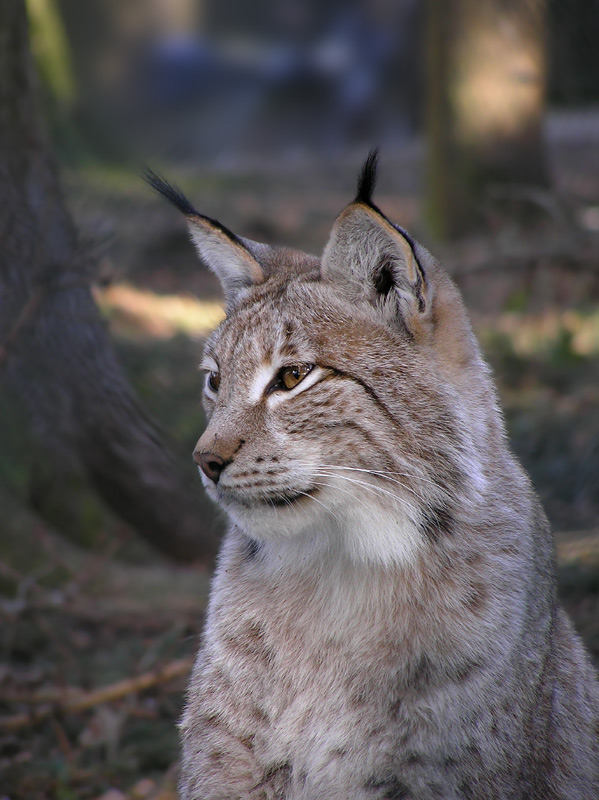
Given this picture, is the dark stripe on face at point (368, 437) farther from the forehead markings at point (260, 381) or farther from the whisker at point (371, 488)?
the forehead markings at point (260, 381)

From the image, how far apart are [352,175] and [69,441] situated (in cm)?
1106

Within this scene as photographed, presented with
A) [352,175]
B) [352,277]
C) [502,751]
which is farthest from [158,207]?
[502,751]

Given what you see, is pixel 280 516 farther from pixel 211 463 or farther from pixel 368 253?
pixel 368 253

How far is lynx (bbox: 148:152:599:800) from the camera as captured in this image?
281 centimetres

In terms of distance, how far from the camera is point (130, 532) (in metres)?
5.84

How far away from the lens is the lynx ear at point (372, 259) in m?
2.77

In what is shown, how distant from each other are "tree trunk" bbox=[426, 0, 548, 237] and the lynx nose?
805 cm

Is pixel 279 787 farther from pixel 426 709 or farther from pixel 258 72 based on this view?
pixel 258 72

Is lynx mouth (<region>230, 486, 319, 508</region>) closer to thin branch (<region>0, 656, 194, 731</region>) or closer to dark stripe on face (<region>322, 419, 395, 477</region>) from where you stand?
dark stripe on face (<region>322, 419, 395, 477</region>)

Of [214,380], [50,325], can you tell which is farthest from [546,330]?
[214,380]

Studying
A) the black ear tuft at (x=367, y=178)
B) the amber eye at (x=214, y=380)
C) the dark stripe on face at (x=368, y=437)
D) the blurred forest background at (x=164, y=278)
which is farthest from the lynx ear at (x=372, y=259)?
the blurred forest background at (x=164, y=278)

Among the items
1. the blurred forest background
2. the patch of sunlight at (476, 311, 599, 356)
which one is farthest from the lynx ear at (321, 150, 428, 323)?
the patch of sunlight at (476, 311, 599, 356)

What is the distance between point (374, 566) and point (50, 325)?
2.38 metres

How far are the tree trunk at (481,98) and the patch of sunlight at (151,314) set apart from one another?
3405mm
